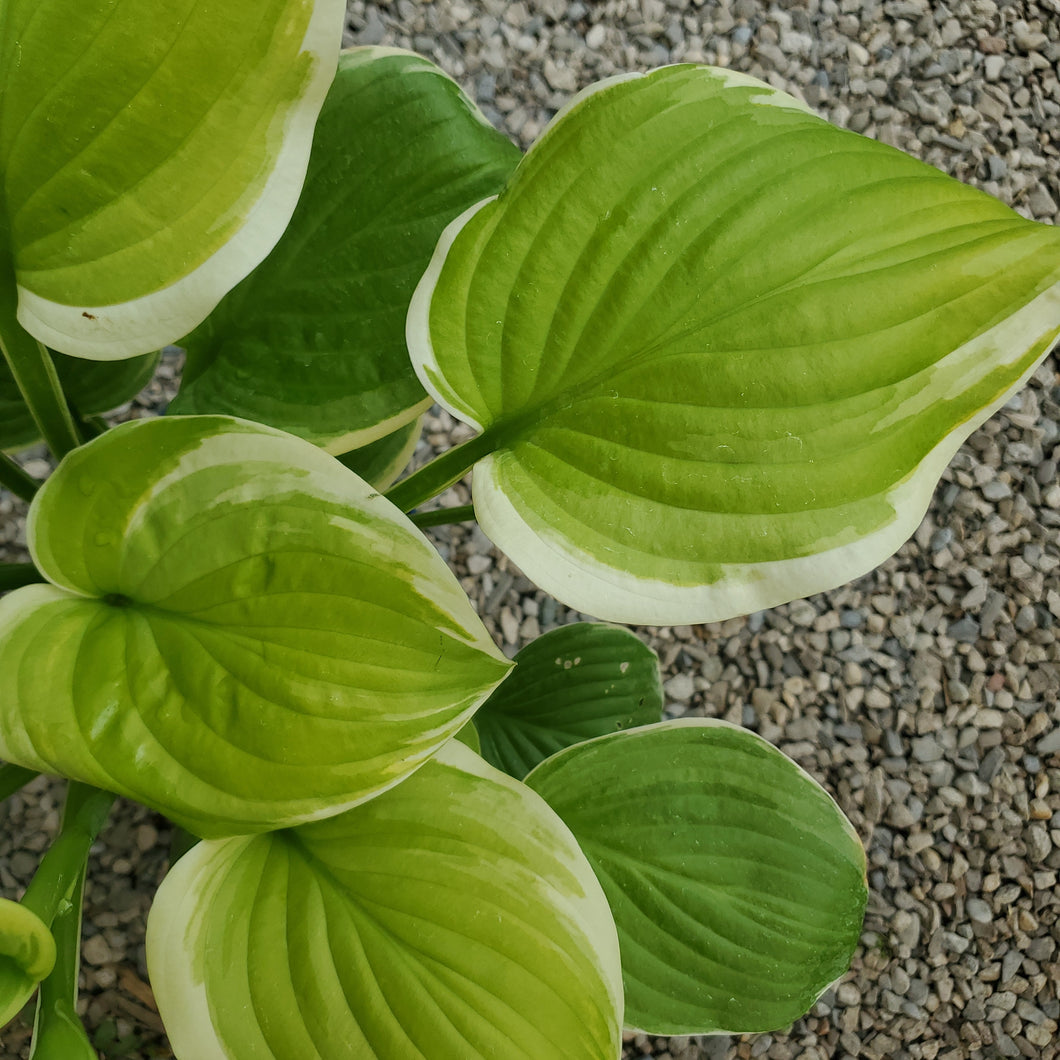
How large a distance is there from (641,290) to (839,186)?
0.11 metres

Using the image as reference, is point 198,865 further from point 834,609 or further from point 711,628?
point 834,609

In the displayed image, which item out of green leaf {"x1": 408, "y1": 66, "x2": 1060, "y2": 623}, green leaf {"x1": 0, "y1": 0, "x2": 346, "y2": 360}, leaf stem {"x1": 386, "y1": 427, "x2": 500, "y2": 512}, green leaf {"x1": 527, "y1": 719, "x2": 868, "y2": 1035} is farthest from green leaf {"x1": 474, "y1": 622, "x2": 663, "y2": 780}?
green leaf {"x1": 0, "y1": 0, "x2": 346, "y2": 360}

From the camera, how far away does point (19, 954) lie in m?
0.43

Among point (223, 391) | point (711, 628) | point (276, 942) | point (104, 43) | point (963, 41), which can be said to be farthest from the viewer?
point (963, 41)

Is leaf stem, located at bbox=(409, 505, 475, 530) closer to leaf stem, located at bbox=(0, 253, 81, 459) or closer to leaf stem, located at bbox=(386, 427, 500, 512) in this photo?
leaf stem, located at bbox=(386, 427, 500, 512)

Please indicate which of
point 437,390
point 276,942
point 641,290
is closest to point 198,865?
point 276,942

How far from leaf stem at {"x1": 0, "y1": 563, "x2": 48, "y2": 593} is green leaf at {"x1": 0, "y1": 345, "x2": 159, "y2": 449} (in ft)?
0.40

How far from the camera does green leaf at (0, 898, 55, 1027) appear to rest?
42cm

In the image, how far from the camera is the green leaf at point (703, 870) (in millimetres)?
691

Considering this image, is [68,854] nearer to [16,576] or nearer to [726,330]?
[16,576]

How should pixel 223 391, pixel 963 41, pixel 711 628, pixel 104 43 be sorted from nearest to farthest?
1. pixel 104 43
2. pixel 223 391
3. pixel 711 628
4. pixel 963 41

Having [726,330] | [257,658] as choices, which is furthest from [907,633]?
[257,658]

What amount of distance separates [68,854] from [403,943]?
226mm

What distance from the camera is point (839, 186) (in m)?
0.48
